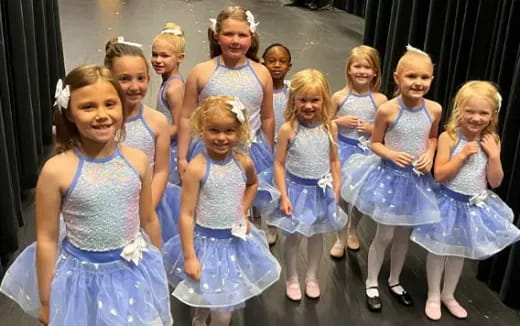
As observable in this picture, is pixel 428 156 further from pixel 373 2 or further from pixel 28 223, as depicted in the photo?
pixel 373 2

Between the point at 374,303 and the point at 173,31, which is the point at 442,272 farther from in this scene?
the point at 173,31

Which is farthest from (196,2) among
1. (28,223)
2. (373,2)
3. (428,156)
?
(428,156)

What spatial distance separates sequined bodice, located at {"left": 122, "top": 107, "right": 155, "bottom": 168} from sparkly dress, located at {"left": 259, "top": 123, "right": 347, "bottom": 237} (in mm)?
504

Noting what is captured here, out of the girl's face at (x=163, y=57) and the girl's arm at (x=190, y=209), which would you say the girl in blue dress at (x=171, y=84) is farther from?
the girl's arm at (x=190, y=209)

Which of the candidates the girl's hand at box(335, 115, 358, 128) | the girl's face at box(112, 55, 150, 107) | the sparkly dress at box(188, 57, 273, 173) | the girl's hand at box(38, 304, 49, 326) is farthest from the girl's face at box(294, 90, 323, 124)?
the girl's hand at box(38, 304, 49, 326)

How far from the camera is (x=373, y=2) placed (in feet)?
16.0

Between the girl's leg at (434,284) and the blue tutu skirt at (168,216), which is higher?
the blue tutu skirt at (168,216)

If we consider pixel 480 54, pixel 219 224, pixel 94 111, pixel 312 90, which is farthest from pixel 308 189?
pixel 480 54

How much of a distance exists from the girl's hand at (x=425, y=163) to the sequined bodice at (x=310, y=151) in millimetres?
346

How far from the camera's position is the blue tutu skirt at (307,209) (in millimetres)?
2359

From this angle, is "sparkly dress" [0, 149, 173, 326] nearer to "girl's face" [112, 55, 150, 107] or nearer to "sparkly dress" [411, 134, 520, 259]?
"girl's face" [112, 55, 150, 107]

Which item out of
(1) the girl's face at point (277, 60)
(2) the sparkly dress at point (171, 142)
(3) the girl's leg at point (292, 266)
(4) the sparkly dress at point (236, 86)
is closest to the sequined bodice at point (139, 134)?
(4) the sparkly dress at point (236, 86)

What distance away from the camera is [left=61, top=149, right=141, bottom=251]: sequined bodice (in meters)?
1.61

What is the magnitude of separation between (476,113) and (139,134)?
1.19 metres
